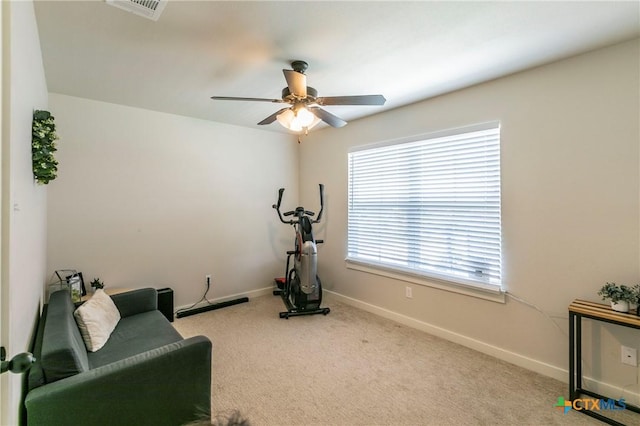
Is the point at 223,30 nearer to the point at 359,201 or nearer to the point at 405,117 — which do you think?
→ the point at 405,117

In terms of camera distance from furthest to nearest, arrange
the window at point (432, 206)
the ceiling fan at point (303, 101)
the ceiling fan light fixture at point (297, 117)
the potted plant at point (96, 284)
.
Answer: the potted plant at point (96, 284) → the window at point (432, 206) → the ceiling fan light fixture at point (297, 117) → the ceiling fan at point (303, 101)

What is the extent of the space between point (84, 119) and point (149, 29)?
175 centimetres

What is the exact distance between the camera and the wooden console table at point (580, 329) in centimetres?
176

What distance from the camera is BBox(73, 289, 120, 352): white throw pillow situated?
1946mm

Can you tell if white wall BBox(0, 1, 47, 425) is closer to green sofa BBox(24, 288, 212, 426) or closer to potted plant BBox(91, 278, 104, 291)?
green sofa BBox(24, 288, 212, 426)

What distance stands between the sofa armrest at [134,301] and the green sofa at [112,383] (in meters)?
0.59

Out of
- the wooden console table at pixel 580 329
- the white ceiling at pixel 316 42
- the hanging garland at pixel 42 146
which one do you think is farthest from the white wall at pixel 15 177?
the wooden console table at pixel 580 329

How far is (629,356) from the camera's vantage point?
1.91 metres

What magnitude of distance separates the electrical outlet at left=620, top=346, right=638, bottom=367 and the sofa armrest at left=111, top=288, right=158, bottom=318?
12.1ft

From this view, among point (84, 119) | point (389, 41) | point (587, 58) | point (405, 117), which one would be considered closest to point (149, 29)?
point (389, 41)

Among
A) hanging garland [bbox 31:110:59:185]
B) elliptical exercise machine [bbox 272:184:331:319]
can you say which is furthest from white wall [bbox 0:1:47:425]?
elliptical exercise machine [bbox 272:184:331:319]

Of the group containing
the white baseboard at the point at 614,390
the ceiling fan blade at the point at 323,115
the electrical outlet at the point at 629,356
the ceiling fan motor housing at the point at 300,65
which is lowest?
the white baseboard at the point at 614,390

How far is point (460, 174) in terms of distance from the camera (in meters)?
2.75

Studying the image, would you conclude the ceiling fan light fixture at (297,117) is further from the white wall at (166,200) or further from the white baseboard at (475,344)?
the white baseboard at (475,344)
